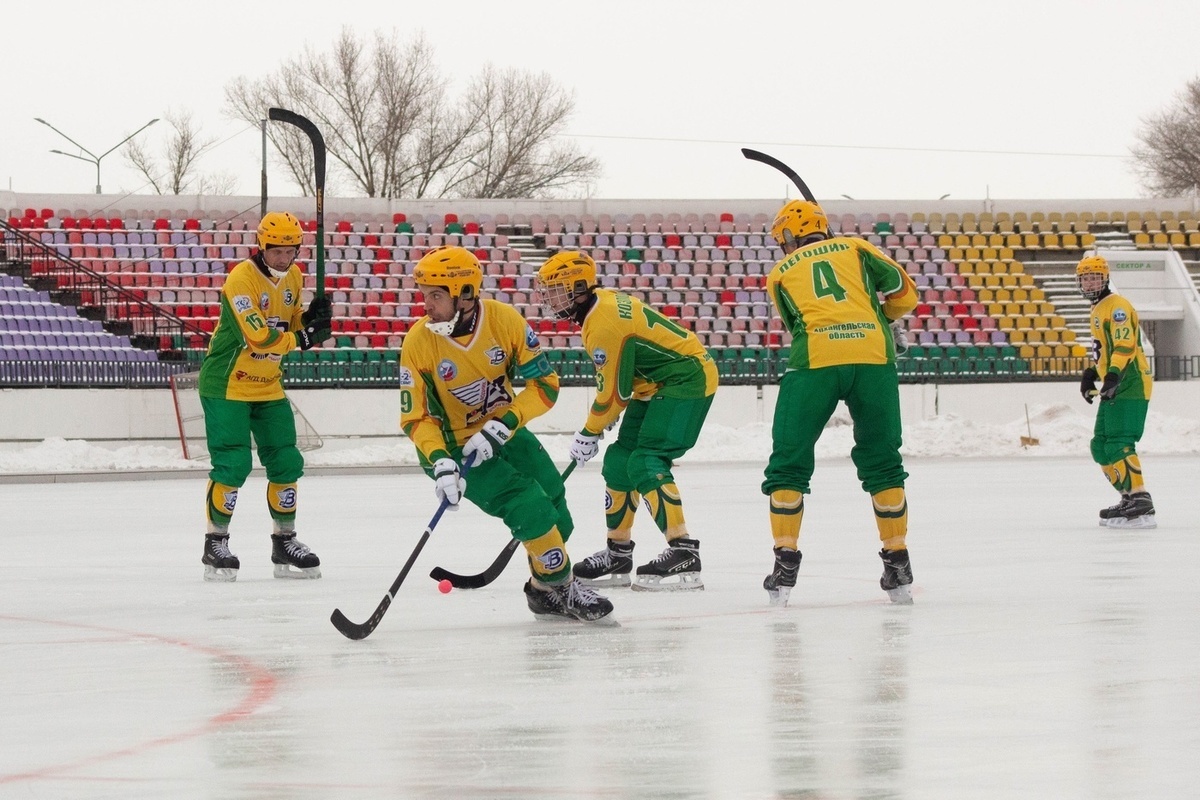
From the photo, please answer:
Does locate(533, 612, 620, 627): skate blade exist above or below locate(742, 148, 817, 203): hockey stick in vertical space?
below

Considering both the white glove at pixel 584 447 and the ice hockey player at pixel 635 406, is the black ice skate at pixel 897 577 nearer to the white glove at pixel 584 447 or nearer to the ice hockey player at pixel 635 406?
the ice hockey player at pixel 635 406

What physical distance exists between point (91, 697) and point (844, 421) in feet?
68.5

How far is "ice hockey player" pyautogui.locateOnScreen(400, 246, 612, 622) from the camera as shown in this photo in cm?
631

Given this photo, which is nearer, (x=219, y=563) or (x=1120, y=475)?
(x=219, y=563)

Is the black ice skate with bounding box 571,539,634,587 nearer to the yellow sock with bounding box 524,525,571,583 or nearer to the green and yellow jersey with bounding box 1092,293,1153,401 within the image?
the yellow sock with bounding box 524,525,571,583

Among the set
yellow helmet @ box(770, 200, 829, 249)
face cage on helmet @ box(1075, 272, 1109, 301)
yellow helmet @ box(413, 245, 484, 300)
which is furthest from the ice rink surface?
face cage on helmet @ box(1075, 272, 1109, 301)

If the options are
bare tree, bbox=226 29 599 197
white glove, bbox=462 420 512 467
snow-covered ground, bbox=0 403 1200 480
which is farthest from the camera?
bare tree, bbox=226 29 599 197

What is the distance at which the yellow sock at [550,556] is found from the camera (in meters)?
6.42

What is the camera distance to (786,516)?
6.87 m

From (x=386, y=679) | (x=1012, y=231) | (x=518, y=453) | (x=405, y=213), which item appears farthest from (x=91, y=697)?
(x=1012, y=231)

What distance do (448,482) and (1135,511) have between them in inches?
239

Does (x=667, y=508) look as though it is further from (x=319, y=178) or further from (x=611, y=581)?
(x=319, y=178)

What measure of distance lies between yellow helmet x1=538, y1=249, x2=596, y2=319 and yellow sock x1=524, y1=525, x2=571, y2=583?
1.39 meters

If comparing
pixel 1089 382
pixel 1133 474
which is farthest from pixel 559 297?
pixel 1089 382
